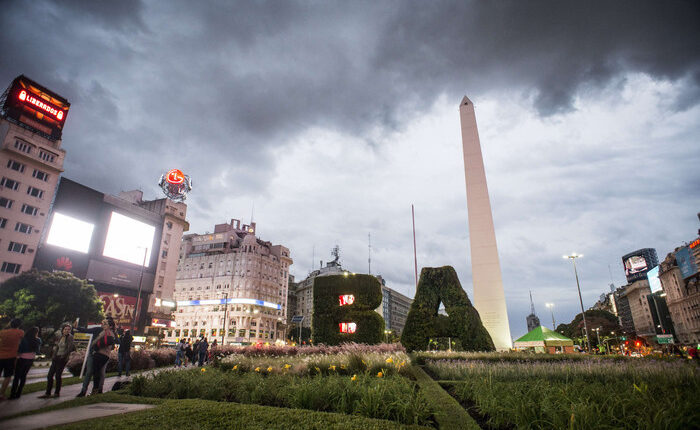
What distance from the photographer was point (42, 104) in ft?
159

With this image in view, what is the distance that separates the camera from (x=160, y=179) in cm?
6938

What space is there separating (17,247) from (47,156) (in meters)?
14.4

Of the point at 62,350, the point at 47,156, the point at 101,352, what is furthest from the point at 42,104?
the point at 101,352

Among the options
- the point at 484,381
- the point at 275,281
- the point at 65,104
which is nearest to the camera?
the point at 484,381

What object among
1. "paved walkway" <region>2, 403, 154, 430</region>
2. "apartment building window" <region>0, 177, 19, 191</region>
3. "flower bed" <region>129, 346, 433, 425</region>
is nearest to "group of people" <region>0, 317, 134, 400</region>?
"flower bed" <region>129, 346, 433, 425</region>

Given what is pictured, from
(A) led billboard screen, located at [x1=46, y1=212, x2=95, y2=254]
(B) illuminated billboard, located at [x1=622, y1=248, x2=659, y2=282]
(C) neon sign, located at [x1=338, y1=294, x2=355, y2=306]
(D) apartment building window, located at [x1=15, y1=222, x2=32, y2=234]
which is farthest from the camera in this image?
(B) illuminated billboard, located at [x1=622, y1=248, x2=659, y2=282]

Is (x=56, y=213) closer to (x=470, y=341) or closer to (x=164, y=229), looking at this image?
(x=164, y=229)

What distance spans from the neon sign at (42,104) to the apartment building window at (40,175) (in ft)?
30.4

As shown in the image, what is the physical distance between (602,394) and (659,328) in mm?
117955

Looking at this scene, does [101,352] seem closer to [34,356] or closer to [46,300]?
[34,356]

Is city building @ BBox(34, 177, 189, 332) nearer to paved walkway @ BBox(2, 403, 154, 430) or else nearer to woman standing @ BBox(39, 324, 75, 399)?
woman standing @ BBox(39, 324, 75, 399)

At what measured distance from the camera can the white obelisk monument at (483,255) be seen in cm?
3025

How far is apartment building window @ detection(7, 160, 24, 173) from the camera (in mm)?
43781

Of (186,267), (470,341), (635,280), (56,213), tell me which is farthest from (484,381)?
(635,280)
